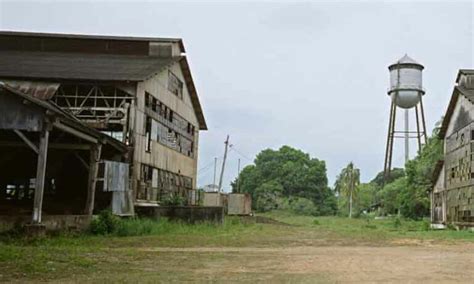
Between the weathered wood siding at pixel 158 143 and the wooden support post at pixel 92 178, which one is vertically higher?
the weathered wood siding at pixel 158 143

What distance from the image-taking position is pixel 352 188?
265 ft

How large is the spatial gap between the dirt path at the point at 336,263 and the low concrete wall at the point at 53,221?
15.1 ft

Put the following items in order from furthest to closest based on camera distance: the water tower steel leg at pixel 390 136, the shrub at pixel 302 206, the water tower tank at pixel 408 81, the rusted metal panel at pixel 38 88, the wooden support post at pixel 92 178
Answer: the shrub at pixel 302 206 < the water tower steel leg at pixel 390 136 < the water tower tank at pixel 408 81 < the rusted metal panel at pixel 38 88 < the wooden support post at pixel 92 178

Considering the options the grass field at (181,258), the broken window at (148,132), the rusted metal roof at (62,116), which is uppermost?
the broken window at (148,132)

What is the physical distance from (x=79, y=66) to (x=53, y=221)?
12.9 meters

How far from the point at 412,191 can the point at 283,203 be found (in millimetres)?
27420

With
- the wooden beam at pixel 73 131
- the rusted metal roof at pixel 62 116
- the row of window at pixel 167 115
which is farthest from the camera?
the row of window at pixel 167 115

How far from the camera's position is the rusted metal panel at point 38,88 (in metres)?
26.8

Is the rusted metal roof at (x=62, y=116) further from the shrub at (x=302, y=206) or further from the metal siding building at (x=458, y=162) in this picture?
the shrub at (x=302, y=206)

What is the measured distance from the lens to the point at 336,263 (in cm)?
1383

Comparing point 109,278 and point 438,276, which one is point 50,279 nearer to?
point 109,278

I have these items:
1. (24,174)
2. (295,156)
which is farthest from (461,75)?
(295,156)

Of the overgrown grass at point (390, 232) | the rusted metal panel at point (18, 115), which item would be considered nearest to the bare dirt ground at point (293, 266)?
the rusted metal panel at point (18, 115)

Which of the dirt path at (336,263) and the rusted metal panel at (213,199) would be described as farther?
the rusted metal panel at (213,199)
